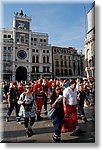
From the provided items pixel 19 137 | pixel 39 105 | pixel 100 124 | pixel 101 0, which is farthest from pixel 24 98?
pixel 101 0

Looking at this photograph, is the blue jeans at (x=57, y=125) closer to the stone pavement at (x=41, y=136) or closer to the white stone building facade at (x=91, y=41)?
the stone pavement at (x=41, y=136)

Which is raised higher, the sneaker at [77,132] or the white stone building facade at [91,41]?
the white stone building facade at [91,41]

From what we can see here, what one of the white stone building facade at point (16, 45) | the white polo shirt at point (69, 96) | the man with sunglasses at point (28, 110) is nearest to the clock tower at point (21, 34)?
the white stone building facade at point (16, 45)

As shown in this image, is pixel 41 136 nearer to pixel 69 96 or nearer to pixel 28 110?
pixel 28 110

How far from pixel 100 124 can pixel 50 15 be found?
1.57 m

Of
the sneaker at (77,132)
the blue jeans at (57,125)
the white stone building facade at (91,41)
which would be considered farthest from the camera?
the sneaker at (77,132)

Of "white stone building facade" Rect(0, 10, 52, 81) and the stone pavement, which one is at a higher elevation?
"white stone building facade" Rect(0, 10, 52, 81)

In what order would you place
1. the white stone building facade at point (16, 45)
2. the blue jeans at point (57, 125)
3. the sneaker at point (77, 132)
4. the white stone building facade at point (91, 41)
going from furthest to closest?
the white stone building facade at point (16, 45) < the sneaker at point (77, 132) < the white stone building facade at point (91, 41) < the blue jeans at point (57, 125)

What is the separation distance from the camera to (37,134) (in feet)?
10.6

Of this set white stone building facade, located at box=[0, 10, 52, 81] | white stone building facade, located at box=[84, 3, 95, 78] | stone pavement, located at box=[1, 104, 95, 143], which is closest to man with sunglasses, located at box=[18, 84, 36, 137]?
stone pavement, located at box=[1, 104, 95, 143]

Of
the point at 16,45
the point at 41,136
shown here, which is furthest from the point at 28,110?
the point at 16,45

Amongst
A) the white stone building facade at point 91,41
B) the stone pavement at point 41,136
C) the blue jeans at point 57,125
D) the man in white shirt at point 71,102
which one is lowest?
the stone pavement at point 41,136

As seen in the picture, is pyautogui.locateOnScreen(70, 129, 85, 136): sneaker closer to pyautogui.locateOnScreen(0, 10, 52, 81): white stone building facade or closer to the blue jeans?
the blue jeans

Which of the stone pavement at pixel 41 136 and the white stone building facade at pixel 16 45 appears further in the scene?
the white stone building facade at pixel 16 45
